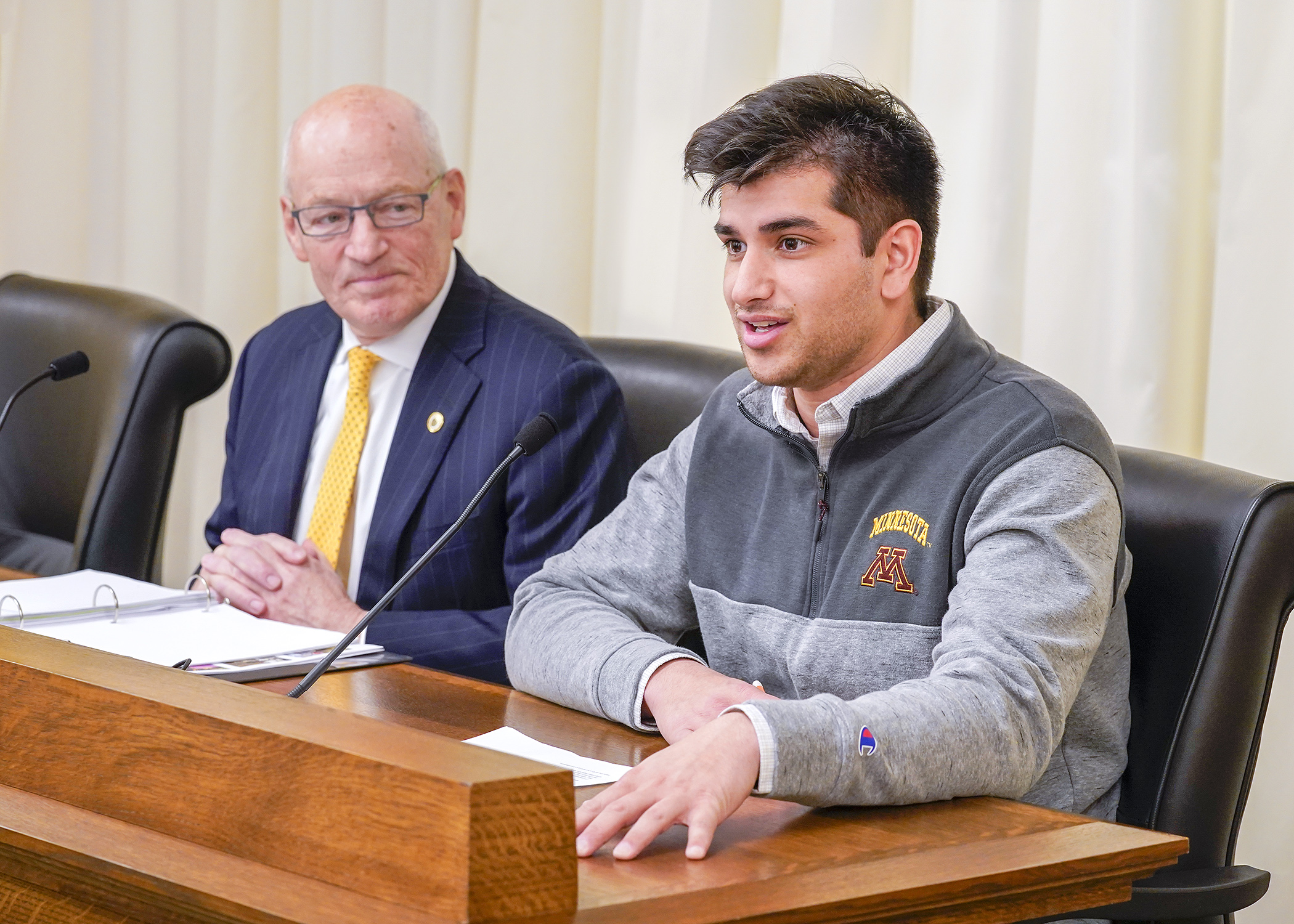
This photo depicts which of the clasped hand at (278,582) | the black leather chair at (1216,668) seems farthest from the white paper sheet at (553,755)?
the clasped hand at (278,582)

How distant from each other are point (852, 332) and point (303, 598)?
808 millimetres

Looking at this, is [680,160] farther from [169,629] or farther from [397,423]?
[169,629]

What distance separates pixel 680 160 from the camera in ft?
8.52

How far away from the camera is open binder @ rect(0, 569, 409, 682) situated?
1.49 metres

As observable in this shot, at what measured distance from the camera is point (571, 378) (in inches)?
79.9

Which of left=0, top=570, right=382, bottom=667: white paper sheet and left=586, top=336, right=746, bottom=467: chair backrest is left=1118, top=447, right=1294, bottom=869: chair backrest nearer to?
left=586, top=336, right=746, bottom=467: chair backrest

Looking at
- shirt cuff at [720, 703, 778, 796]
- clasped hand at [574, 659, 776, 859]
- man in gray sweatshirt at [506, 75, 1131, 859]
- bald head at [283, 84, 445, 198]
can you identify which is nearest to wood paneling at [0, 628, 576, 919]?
clasped hand at [574, 659, 776, 859]

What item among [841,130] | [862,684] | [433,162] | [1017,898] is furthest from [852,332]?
[433,162]

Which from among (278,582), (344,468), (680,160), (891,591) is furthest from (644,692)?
(680,160)

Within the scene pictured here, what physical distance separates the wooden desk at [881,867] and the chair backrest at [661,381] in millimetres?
810

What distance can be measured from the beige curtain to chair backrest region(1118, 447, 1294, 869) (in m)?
0.57

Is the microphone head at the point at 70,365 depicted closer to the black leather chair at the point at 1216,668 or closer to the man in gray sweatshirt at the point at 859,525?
the man in gray sweatshirt at the point at 859,525

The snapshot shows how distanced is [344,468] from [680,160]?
0.89m

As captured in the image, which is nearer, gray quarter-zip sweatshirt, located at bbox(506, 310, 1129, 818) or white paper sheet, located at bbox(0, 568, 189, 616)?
gray quarter-zip sweatshirt, located at bbox(506, 310, 1129, 818)
